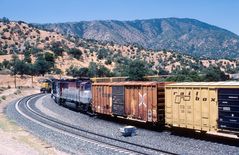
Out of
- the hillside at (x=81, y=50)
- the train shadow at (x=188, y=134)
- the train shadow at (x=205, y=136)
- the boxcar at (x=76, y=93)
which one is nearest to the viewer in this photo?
the train shadow at (x=205, y=136)

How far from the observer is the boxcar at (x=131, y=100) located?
28.2 metres

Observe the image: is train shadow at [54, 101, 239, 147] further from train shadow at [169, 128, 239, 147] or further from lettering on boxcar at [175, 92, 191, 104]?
lettering on boxcar at [175, 92, 191, 104]

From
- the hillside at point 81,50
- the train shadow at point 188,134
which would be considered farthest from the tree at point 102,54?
the train shadow at point 188,134

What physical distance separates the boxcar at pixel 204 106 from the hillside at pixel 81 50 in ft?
310

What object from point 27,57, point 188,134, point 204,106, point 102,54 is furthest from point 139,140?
point 102,54

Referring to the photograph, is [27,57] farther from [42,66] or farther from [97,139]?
[97,139]

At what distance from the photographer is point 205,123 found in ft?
78.8

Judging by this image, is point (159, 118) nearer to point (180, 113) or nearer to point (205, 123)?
point (180, 113)

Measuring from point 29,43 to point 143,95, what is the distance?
12249 centimetres

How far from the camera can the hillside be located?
132 m

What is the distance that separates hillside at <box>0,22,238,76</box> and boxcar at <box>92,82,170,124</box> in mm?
83775

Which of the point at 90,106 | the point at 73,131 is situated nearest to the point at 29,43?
the point at 90,106

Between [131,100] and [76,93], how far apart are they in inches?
533

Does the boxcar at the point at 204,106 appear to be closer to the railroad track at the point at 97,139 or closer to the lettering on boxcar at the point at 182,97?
the lettering on boxcar at the point at 182,97
